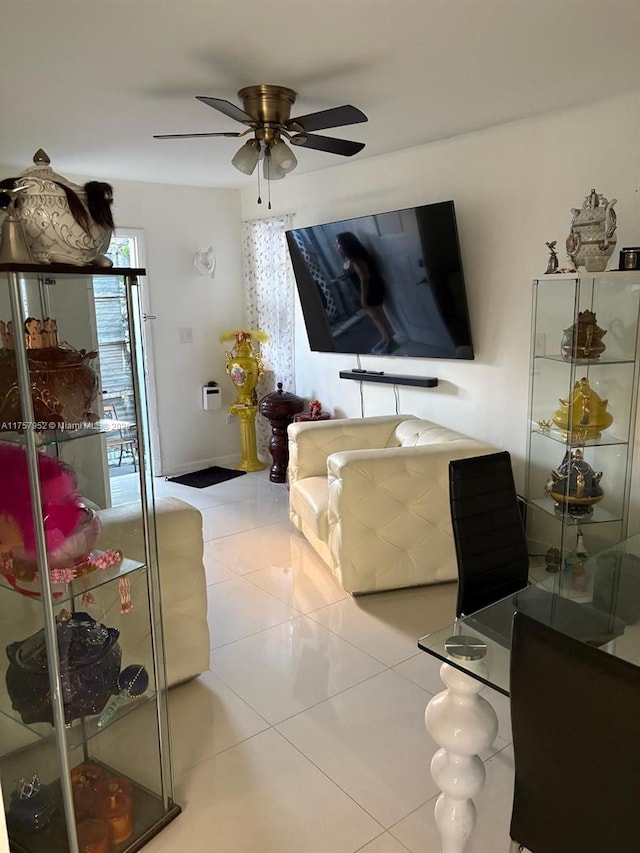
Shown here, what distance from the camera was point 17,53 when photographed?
7.88 feet

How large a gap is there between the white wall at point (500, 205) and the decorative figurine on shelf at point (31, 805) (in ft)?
9.53

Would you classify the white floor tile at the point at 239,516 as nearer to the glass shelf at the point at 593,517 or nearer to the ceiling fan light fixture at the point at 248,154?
the glass shelf at the point at 593,517

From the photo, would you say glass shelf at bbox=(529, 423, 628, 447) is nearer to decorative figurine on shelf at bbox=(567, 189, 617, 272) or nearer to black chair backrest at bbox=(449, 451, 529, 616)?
decorative figurine on shelf at bbox=(567, 189, 617, 272)

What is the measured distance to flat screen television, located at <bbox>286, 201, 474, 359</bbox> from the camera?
3.93m

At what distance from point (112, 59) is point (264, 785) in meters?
2.70

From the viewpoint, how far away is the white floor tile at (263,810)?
6.14 ft

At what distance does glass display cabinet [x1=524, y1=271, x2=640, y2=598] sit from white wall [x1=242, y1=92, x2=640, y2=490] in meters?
0.36

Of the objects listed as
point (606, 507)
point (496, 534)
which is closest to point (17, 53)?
point (496, 534)

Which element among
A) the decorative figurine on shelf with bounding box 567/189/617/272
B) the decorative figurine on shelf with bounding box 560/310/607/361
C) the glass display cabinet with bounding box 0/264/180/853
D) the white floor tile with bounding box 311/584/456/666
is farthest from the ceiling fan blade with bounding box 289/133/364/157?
the white floor tile with bounding box 311/584/456/666

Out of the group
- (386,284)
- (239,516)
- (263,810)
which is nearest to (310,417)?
(239,516)

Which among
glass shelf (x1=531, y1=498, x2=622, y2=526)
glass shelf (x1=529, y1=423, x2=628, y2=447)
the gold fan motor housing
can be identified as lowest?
glass shelf (x1=531, y1=498, x2=622, y2=526)

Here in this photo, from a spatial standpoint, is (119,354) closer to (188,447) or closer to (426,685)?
(426,685)

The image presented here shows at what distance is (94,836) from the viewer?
1770 millimetres

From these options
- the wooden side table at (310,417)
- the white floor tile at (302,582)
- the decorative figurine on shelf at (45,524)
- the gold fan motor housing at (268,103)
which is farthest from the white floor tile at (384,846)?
the wooden side table at (310,417)
